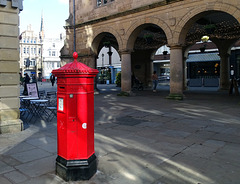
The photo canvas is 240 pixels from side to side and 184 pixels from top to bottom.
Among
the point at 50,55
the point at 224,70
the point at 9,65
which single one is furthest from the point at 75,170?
the point at 50,55

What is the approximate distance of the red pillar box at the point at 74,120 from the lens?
313 cm

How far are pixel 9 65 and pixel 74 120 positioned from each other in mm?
3598

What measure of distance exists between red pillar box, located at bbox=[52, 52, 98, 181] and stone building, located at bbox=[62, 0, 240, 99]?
9178 millimetres

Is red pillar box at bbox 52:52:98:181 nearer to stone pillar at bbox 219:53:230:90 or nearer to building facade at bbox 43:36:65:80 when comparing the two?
stone pillar at bbox 219:53:230:90

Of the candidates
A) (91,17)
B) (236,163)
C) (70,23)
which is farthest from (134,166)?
(70,23)

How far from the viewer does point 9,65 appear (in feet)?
19.0

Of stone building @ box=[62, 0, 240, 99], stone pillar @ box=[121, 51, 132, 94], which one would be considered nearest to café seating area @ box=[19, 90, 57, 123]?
stone pillar @ box=[121, 51, 132, 94]

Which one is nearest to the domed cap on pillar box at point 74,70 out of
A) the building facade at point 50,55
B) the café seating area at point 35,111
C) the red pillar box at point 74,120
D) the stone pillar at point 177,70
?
the red pillar box at point 74,120

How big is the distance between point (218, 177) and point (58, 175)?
2290mm

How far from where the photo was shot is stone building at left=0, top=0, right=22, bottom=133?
5691 millimetres

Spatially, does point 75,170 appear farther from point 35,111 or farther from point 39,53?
point 39,53

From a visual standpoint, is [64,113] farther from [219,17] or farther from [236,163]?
[219,17]

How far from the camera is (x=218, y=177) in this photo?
316cm

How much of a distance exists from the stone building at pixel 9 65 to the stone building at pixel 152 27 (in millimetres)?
8223
